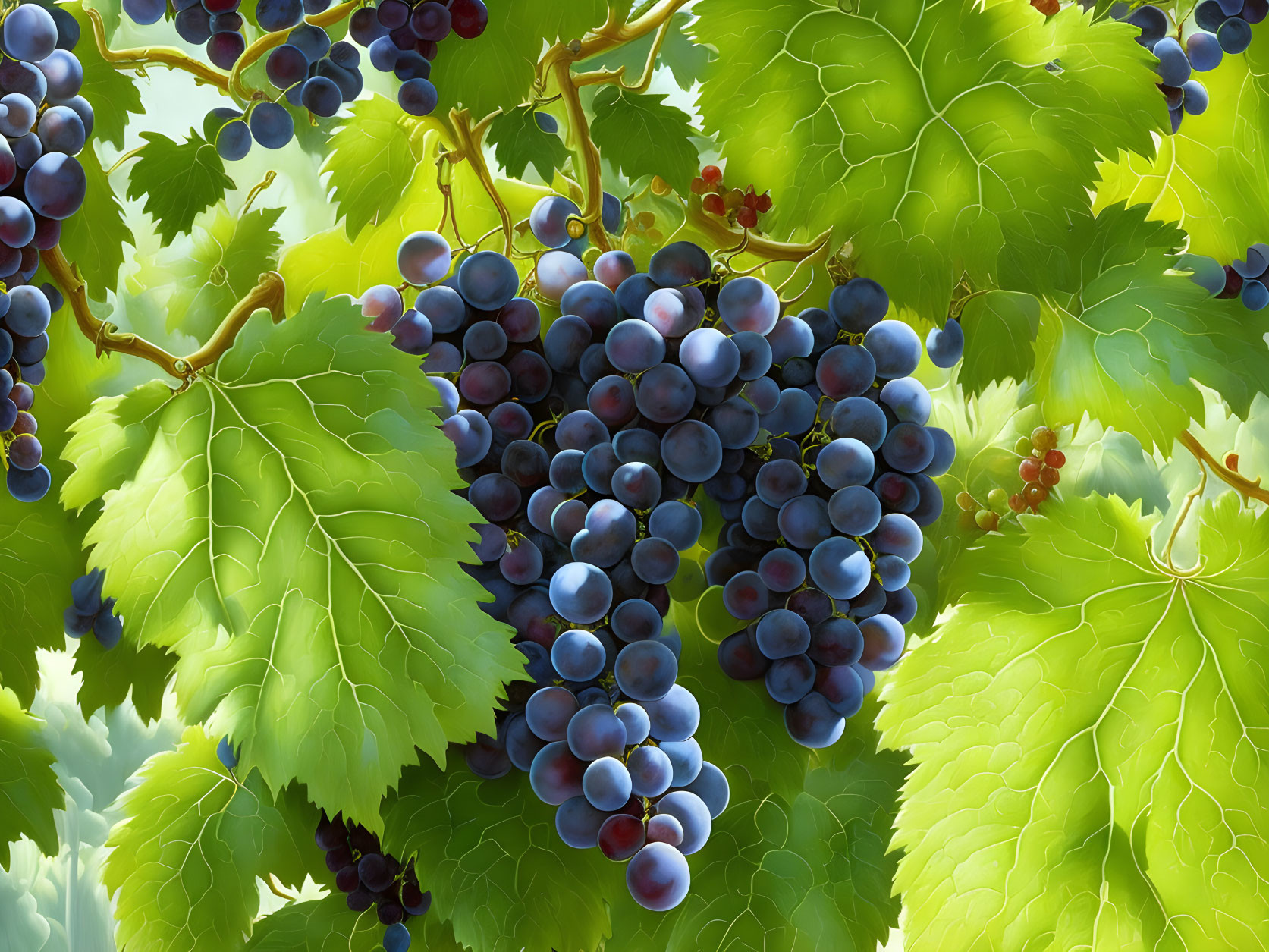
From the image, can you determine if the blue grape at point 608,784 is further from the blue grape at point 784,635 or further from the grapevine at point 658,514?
the blue grape at point 784,635

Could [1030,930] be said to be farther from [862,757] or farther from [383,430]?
[383,430]

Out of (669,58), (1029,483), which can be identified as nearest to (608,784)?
A: (1029,483)

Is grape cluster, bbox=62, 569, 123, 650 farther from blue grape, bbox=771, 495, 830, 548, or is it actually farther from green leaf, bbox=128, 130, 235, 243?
blue grape, bbox=771, 495, 830, 548

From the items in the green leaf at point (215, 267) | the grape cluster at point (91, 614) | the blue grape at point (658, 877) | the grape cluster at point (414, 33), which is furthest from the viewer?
the green leaf at point (215, 267)

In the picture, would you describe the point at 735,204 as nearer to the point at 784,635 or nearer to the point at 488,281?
the point at 488,281

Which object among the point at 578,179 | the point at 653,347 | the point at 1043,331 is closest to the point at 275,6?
the point at 578,179

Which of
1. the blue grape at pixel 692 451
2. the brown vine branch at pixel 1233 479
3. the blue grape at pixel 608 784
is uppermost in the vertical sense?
the blue grape at pixel 692 451

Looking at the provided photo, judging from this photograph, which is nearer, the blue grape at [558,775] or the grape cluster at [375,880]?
the blue grape at [558,775]

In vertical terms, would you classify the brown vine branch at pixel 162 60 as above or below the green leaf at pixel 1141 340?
above

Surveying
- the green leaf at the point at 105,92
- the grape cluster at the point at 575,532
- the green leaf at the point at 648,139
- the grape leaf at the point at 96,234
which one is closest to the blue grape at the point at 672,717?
the grape cluster at the point at 575,532
